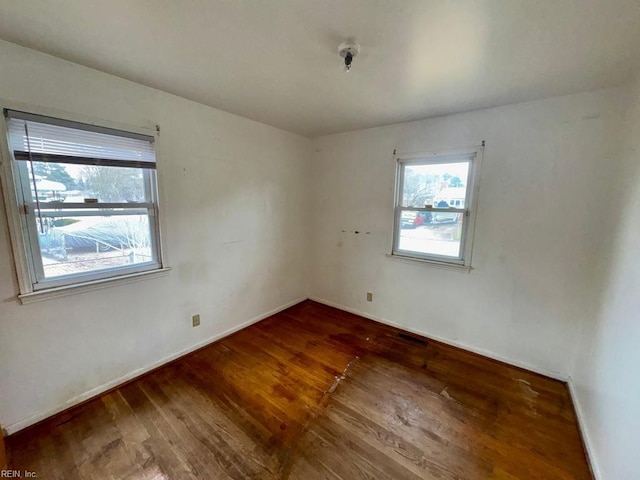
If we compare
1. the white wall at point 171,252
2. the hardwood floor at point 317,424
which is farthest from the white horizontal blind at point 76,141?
the hardwood floor at point 317,424

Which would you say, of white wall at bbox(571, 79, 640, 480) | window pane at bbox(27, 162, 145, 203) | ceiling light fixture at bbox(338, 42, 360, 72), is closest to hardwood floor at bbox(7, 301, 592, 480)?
white wall at bbox(571, 79, 640, 480)

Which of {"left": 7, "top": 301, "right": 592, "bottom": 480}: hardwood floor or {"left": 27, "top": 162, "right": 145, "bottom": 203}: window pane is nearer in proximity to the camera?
{"left": 7, "top": 301, "right": 592, "bottom": 480}: hardwood floor

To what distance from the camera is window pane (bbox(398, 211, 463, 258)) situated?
2.60 meters

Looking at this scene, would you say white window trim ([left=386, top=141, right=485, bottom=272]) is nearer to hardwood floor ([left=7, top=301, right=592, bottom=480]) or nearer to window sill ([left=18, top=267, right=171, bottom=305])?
hardwood floor ([left=7, top=301, right=592, bottom=480])

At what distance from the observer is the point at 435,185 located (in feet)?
8.78

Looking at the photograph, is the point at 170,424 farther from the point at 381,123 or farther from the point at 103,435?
the point at 381,123

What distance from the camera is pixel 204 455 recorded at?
1.48m

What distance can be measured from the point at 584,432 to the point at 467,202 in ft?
6.07

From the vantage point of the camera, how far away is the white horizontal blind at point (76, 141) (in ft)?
4.99

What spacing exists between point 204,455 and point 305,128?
311 centimetres

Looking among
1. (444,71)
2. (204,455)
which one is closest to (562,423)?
(204,455)

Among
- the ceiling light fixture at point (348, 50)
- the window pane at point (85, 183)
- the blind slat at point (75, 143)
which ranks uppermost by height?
the ceiling light fixture at point (348, 50)

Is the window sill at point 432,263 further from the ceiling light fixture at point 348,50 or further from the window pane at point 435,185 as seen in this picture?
the ceiling light fixture at point 348,50

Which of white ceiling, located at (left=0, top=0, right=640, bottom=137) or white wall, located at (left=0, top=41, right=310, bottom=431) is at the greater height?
white ceiling, located at (left=0, top=0, right=640, bottom=137)
